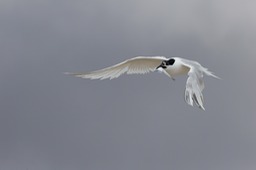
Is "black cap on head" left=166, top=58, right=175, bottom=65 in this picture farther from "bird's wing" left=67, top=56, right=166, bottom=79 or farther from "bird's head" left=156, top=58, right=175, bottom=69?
"bird's wing" left=67, top=56, right=166, bottom=79

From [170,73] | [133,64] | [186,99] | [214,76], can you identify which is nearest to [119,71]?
[133,64]

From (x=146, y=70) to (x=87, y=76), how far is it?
93.6 inches

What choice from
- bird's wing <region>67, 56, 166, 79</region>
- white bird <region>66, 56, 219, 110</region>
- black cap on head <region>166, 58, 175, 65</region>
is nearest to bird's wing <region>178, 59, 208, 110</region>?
white bird <region>66, 56, 219, 110</region>

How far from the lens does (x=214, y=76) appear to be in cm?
2223

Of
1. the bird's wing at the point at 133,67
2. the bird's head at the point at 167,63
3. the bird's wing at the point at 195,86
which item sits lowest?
the bird's wing at the point at 195,86

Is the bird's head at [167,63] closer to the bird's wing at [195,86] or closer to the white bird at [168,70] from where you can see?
the white bird at [168,70]

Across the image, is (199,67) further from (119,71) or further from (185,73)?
(119,71)

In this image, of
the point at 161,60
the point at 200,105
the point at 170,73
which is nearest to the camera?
the point at 200,105

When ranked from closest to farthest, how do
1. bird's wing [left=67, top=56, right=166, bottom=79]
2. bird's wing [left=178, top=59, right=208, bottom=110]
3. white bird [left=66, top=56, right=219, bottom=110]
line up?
bird's wing [left=178, top=59, right=208, bottom=110]
white bird [left=66, top=56, right=219, bottom=110]
bird's wing [left=67, top=56, right=166, bottom=79]

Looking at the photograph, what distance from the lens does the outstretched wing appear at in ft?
64.4

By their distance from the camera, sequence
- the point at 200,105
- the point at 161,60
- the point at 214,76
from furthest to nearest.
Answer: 1. the point at 161,60
2. the point at 214,76
3. the point at 200,105

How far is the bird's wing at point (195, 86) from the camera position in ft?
64.3

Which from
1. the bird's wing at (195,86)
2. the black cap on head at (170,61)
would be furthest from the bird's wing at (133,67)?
the bird's wing at (195,86)

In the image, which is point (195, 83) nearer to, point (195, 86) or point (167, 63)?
point (195, 86)
